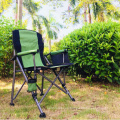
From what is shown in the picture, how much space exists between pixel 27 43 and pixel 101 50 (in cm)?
157

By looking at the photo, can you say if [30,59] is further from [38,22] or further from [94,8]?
[38,22]

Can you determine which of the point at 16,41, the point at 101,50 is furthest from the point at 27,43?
the point at 101,50

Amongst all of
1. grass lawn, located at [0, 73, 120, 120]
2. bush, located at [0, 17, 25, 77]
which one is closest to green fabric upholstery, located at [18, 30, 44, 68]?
grass lawn, located at [0, 73, 120, 120]

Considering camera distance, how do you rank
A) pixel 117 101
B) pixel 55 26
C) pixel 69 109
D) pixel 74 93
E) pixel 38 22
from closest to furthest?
pixel 69 109 < pixel 117 101 < pixel 74 93 < pixel 38 22 < pixel 55 26

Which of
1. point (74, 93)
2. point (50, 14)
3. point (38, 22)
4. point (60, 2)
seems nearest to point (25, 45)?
point (74, 93)

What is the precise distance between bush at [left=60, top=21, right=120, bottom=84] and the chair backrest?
847 mm

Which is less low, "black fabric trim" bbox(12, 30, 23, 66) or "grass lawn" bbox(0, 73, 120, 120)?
"black fabric trim" bbox(12, 30, 23, 66)

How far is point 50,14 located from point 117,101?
2498cm

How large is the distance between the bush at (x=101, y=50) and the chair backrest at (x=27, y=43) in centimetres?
85

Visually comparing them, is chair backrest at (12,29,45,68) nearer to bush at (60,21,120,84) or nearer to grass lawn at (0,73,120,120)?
grass lawn at (0,73,120,120)

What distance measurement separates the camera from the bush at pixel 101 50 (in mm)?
2773

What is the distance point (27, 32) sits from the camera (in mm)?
2506

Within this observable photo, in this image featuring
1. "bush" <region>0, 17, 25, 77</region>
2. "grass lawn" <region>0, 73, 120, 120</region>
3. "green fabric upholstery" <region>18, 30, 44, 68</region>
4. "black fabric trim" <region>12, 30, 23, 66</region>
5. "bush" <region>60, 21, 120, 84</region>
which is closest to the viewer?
"grass lawn" <region>0, 73, 120, 120</region>

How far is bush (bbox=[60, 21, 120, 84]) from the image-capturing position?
9.10ft
